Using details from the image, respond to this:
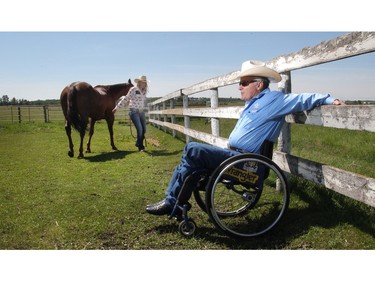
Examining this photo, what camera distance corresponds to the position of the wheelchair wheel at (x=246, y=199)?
2535 mm

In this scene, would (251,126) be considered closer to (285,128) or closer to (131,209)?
(285,128)

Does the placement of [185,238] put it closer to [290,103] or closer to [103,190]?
[290,103]

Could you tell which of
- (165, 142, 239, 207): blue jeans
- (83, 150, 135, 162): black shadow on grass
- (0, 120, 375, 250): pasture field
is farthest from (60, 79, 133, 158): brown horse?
(165, 142, 239, 207): blue jeans

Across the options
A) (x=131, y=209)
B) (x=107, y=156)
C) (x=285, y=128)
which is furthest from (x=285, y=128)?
(x=107, y=156)

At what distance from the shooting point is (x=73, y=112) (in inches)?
278

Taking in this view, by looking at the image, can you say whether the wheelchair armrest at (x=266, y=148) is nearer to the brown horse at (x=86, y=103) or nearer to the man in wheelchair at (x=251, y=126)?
the man in wheelchair at (x=251, y=126)

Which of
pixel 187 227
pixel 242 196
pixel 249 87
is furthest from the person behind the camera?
pixel 249 87

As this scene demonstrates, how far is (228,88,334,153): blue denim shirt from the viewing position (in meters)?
2.81

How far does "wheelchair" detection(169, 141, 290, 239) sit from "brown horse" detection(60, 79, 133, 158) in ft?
15.4

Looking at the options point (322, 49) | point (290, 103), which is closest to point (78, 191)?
point (290, 103)

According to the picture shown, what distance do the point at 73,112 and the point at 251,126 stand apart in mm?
5183

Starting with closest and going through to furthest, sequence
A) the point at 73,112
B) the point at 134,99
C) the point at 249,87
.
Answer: the point at 249,87
the point at 73,112
the point at 134,99

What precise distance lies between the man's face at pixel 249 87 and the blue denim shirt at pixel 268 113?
4.1 inches

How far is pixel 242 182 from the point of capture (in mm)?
2682
